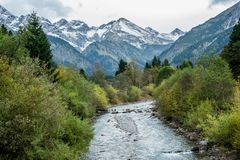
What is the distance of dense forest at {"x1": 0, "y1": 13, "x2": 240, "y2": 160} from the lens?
2730 centimetres

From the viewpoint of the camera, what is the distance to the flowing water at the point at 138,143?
4269 centimetres

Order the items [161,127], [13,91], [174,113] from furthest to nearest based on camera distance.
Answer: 1. [174,113]
2. [161,127]
3. [13,91]

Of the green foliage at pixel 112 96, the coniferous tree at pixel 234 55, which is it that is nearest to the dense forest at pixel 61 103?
the coniferous tree at pixel 234 55

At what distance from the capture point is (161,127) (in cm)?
6538

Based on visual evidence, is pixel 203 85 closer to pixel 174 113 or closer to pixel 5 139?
pixel 174 113

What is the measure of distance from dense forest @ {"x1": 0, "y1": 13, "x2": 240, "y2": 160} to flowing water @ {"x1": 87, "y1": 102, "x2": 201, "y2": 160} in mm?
2347

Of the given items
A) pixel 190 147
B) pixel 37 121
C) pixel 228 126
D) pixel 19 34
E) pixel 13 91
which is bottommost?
pixel 190 147

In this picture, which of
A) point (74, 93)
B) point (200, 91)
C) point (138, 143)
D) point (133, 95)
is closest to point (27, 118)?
point (138, 143)

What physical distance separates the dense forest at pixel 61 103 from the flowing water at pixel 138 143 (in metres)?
→ 2.35

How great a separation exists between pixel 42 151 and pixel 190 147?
68.5 feet

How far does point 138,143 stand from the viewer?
168ft

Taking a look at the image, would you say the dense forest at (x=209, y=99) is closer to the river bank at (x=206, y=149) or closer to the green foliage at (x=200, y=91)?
the green foliage at (x=200, y=91)

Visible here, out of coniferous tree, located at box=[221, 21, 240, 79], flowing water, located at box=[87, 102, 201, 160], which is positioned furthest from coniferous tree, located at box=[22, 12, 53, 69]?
coniferous tree, located at box=[221, 21, 240, 79]

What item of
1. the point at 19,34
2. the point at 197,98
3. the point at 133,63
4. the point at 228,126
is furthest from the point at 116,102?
the point at 228,126
